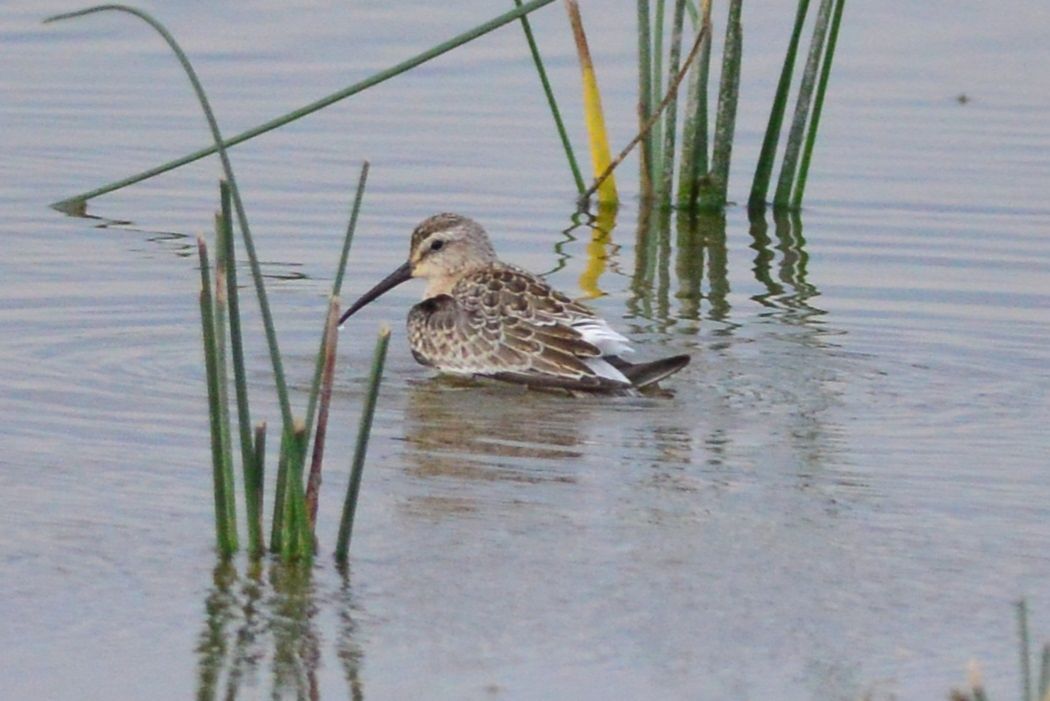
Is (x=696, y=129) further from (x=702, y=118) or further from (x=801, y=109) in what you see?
(x=801, y=109)

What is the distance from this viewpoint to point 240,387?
5.78m

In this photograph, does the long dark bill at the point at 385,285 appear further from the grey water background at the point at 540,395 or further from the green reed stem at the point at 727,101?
the green reed stem at the point at 727,101

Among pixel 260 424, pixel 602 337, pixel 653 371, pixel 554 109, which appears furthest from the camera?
pixel 554 109

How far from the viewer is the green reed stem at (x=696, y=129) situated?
449 inches

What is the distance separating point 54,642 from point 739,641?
173 centimetres

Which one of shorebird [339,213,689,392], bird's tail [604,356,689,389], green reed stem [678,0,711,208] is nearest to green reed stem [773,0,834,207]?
green reed stem [678,0,711,208]

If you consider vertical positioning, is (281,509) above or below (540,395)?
above

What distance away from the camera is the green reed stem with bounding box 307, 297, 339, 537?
5797 mm

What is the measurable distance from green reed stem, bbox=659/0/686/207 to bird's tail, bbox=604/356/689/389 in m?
2.92

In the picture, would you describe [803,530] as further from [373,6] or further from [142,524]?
[373,6]

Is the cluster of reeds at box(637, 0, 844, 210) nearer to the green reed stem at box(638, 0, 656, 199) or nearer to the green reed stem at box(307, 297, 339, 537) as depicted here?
the green reed stem at box(638, 0, 656, 199)

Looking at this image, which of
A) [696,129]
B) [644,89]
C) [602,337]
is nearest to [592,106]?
[644,89]

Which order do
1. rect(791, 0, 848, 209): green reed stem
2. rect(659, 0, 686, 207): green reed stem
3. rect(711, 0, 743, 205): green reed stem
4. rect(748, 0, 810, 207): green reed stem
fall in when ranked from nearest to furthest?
rect(748, 0, 810, 207): green reed stem < rect(791, 0, 848, 209): green reed stem < rect(659, 0, 686, 207): green reed stem < rect(711, 0, 743, 205): green reed stem

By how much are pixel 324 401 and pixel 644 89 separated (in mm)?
5867
